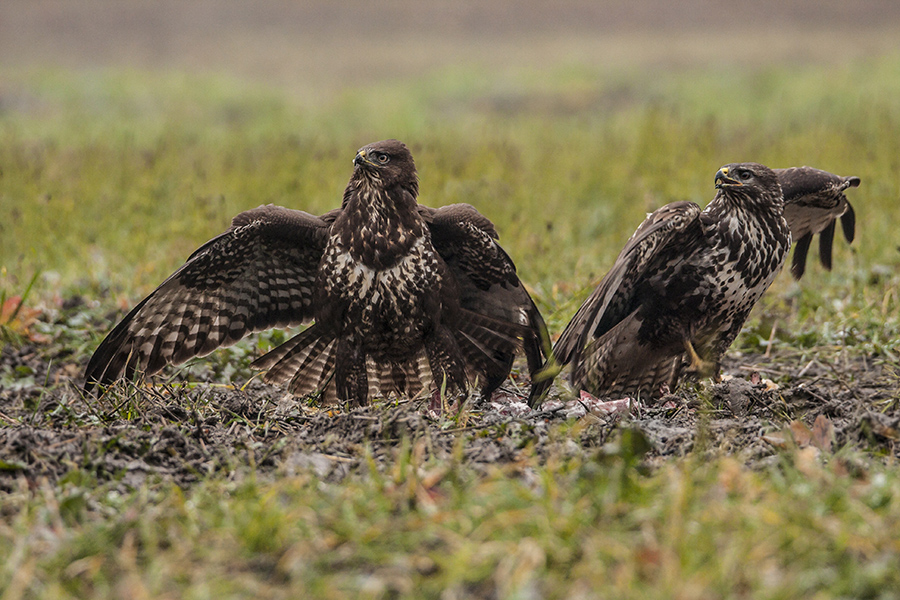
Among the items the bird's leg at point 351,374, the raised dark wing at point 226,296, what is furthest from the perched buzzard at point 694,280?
the raised dark wing at point 226,296

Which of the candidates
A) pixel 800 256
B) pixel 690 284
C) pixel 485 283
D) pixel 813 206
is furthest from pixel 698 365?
pixel 800 256

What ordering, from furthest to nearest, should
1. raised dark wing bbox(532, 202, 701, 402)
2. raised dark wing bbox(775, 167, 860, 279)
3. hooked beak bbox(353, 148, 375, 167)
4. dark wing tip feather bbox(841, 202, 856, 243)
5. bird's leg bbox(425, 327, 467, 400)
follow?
1. dark wing tip feather bbox(841, 202, 856, 243)
2. raised dark wing bbox(775, 167, 860, 279)
3. bird's leg bbox(425, 327, 467, 400)
4. hooked beak bbox(353, 148, 375, 167)
5. raised dark wing bbox(532, 202, 701, 402)

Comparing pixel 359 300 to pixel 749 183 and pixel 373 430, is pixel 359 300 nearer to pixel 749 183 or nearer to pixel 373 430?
pixel 373 430

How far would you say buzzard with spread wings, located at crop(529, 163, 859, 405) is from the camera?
15.7ft

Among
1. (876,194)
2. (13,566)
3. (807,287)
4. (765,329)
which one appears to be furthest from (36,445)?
(876,194)

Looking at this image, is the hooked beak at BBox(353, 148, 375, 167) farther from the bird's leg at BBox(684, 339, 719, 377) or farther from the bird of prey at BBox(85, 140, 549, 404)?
the bird's leg at BBox(684, 339, 719, 377)

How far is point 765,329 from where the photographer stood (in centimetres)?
596

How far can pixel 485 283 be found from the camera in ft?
16.5

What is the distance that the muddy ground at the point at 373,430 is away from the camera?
336 centimetres

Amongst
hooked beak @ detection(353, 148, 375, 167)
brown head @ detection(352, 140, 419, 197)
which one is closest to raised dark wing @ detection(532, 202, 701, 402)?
brown head @ detection(352, 140, 419, 197)

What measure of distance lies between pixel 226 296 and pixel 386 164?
3.61ft

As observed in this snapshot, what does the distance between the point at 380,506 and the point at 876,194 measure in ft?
22.0

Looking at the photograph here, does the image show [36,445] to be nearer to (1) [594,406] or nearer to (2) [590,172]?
(1) [594,406]

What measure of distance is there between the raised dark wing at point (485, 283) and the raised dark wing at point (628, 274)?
0.28m
